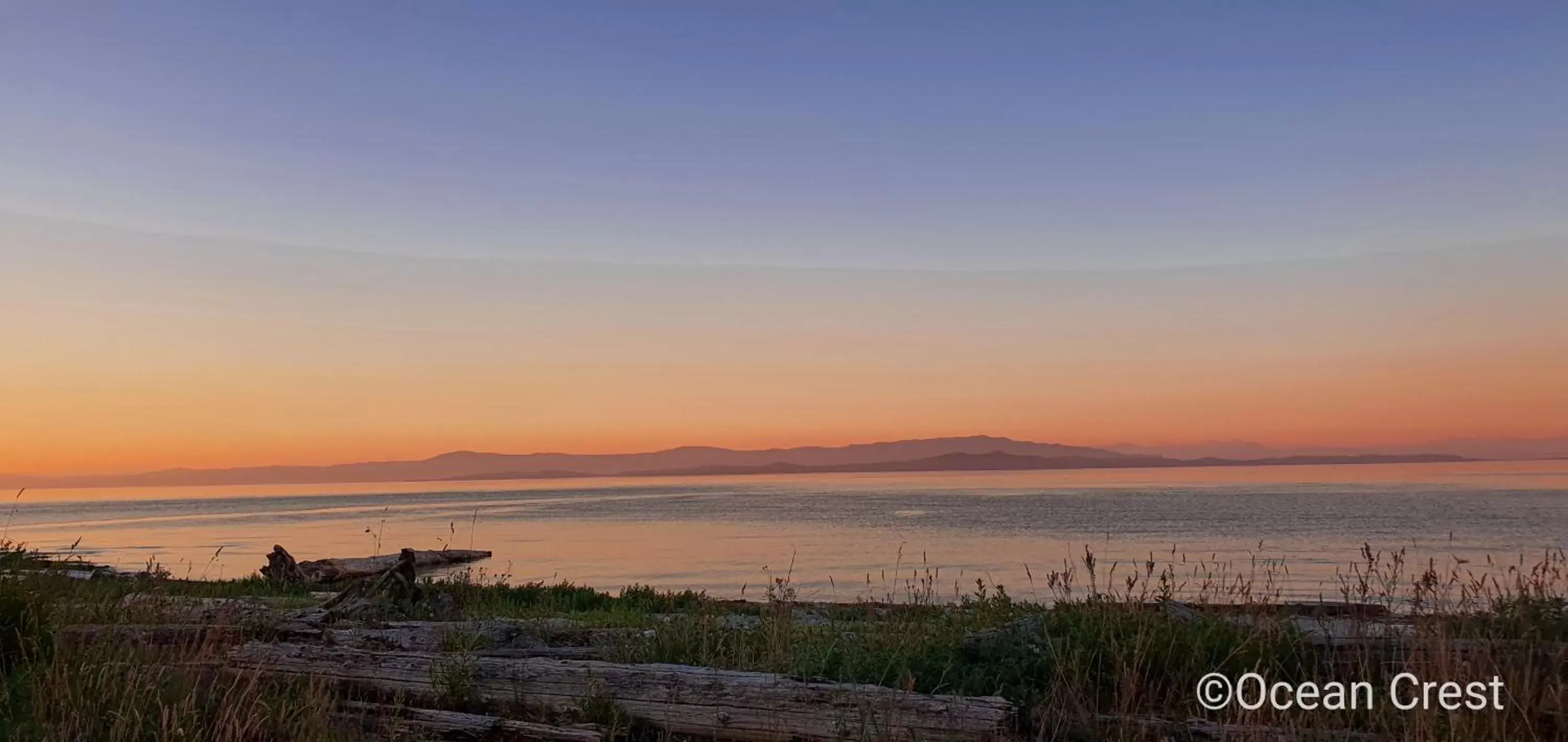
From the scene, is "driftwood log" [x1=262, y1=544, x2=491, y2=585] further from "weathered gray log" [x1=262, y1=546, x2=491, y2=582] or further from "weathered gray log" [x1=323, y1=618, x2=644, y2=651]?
"weathered gray log" [x1=323, y1=618, x2=644, y2=651]

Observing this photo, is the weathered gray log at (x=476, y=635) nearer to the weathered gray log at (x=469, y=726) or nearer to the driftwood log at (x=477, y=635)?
the driftwood log at (x=477, y=635)

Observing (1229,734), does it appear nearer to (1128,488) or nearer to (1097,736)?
(1097,736)

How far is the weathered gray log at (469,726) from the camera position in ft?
21.7

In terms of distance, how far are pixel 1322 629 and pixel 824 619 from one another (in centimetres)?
737

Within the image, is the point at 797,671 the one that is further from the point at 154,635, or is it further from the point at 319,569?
the point at 319,569

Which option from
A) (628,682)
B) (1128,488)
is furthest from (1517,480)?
(628,682)

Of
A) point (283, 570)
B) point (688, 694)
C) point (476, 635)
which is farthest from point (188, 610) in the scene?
point (283, 570)

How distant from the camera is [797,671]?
780 cm

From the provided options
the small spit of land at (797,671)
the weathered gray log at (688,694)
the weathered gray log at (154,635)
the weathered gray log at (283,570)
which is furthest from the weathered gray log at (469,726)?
the weathered gray log at (283,570)

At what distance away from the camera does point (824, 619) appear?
14.3m

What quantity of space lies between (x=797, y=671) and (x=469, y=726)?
254cm

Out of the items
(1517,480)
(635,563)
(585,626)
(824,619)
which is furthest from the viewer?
(1517,480)

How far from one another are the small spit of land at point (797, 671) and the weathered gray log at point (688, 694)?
17 mm

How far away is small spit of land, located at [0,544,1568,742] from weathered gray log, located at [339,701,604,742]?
0.05 ft
